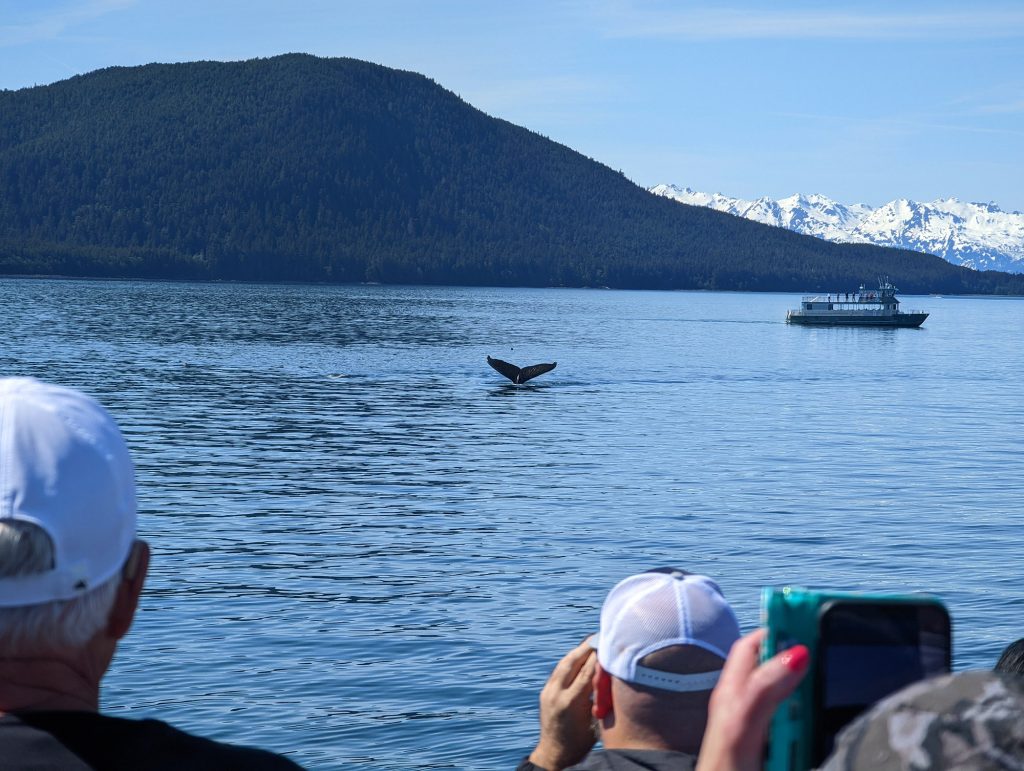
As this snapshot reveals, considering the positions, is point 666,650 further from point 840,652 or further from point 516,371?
point 516,371

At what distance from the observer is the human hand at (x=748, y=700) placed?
1.94 meters

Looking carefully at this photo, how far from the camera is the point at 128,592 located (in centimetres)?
272

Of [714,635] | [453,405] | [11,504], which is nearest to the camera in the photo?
[11,504]

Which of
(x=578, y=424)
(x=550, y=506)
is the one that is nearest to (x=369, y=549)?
(x=550, y=506)

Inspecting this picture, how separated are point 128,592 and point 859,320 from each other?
157146 millimetres

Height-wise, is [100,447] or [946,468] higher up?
[100,447]

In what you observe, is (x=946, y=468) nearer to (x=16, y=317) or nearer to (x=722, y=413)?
(x=722, y=413)

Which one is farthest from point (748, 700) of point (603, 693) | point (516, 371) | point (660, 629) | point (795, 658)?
point (516, 371)

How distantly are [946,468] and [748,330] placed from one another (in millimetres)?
114873

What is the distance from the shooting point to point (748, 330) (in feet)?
492

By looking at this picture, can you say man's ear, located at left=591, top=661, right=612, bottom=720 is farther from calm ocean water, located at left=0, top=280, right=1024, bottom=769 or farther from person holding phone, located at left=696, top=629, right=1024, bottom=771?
calm ocean water, located at left=0, top=280, right=1024, bottom=769

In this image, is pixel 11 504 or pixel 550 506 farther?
pixel 550 506

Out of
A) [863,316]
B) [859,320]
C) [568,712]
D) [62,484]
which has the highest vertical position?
[62,484]

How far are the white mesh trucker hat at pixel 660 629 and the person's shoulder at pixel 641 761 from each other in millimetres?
160
